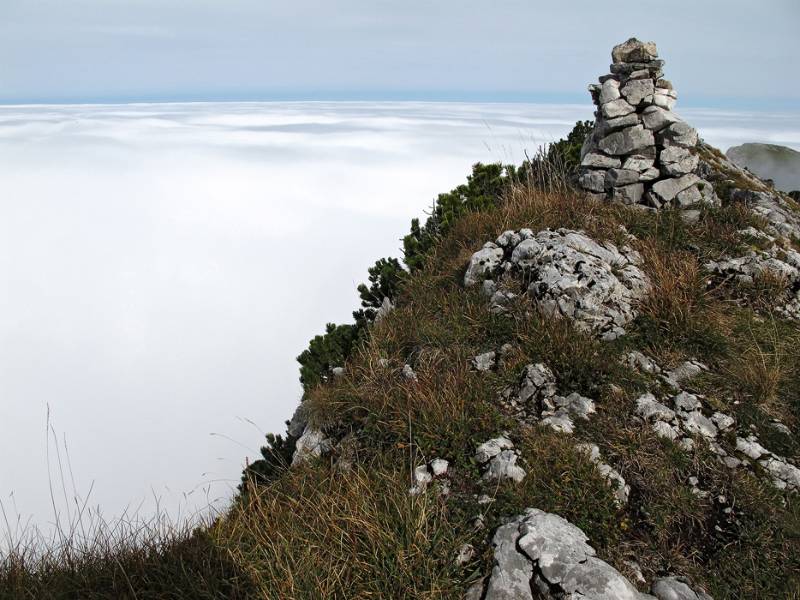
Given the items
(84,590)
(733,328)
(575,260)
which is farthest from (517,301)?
(84,590)

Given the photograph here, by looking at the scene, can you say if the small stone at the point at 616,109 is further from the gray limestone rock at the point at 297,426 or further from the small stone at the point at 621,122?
the gray limestone rock at the point at 297,426

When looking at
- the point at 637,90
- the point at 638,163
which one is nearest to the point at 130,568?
the point at 638,163

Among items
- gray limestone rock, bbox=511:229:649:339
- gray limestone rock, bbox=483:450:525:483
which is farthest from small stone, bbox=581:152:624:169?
gray limestone rock, bbox=483:450:525:483

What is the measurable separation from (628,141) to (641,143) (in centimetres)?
22

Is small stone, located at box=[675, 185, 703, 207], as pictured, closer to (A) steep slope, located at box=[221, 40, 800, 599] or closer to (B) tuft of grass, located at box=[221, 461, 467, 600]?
(A) steep slope, located at box=[221, 40, 800, 599]

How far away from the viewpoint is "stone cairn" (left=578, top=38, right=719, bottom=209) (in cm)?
1007

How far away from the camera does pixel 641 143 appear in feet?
33.3

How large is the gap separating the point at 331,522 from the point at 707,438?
12.5ft

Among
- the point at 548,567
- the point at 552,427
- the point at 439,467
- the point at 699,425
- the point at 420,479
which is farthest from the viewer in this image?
the point at 699,425

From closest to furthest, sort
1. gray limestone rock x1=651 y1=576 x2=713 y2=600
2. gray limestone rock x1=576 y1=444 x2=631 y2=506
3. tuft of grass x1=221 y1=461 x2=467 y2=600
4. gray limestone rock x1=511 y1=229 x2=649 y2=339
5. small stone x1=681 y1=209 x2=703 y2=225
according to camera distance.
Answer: tuft of grass x1=221 y1=461 x2=467 y2=600 → gray limestone rock x1=651 y1=576 x2=713 y2=600 → gray limestone rock x1=576 y1=444 x2=631 y2=506 → gray limestone rock x1=511 y1=229 x2=649 y2=339 → small stone x1=681 y1=209 x2=703 y2=225

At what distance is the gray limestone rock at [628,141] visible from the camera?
10.1 meters

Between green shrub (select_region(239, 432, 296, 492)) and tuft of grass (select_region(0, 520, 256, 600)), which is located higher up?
tuft of grass (select_region(0, 520, 256, 600))

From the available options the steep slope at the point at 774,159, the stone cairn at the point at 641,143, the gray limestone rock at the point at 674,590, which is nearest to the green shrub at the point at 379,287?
the stone cairn at the point at 641,143

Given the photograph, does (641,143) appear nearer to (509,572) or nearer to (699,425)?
(699,425)
